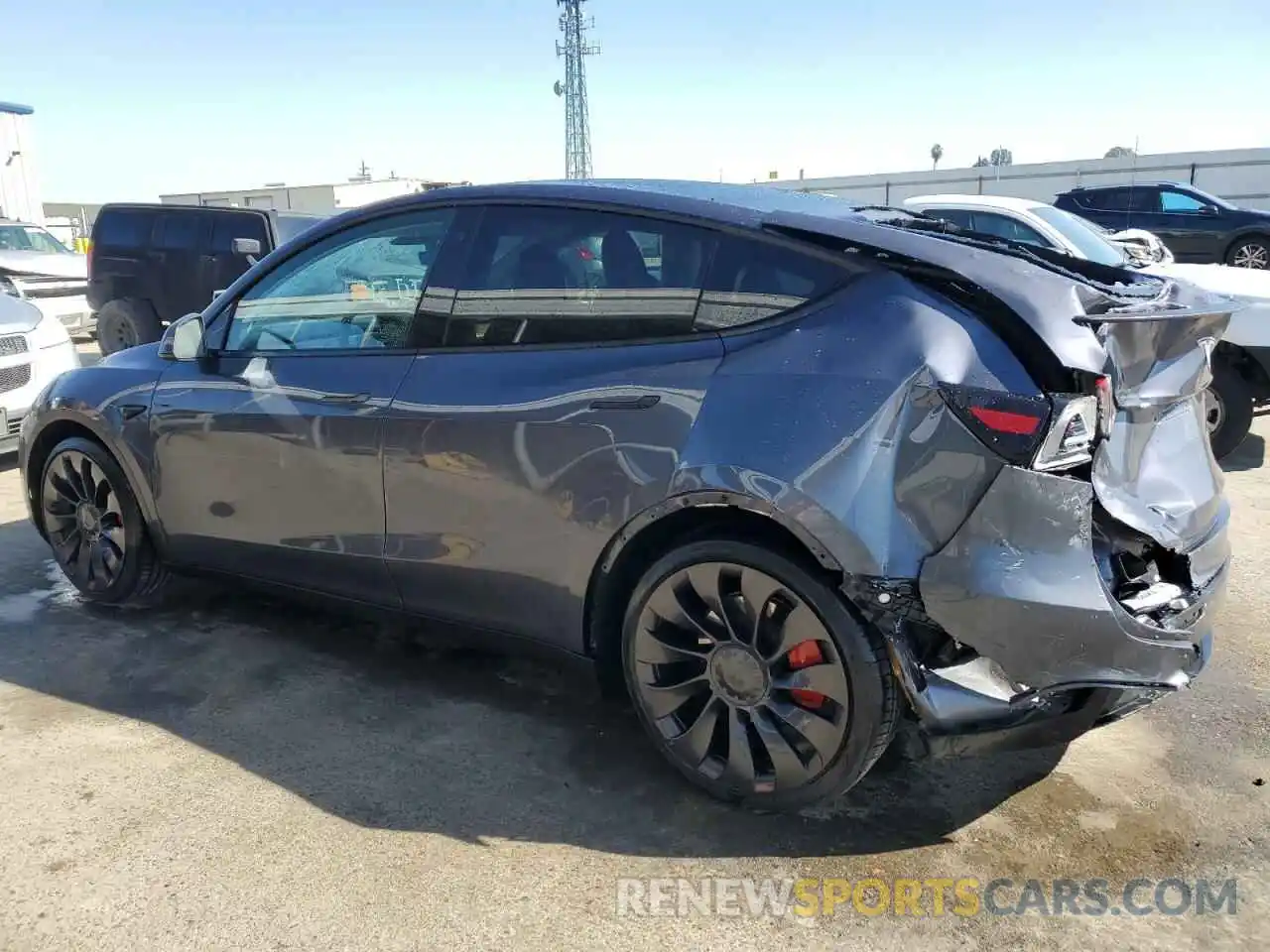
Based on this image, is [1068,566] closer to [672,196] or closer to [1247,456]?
[672,196]

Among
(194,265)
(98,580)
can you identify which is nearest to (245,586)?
(98,580)

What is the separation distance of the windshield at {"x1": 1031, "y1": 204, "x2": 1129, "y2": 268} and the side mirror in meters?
6.49

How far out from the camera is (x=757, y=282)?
Answer: 2.72 metres

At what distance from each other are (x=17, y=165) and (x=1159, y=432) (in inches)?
1402

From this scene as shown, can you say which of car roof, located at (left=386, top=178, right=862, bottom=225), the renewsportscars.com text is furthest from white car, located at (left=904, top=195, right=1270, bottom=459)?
the renewsportscars.com text

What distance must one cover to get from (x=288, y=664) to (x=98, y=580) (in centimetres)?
112

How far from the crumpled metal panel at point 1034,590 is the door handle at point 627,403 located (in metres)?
0.86

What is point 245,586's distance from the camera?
3922 mm

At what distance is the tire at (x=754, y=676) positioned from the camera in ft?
8.32

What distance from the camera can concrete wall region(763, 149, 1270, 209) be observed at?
2439 cm

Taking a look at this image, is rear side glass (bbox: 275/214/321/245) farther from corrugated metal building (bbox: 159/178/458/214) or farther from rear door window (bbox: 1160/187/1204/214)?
corrugated metal building (bbox: 159/178/458/214)

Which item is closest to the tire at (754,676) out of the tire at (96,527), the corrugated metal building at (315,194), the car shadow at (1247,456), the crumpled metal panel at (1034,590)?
the crumpled metal panel at (1034,590)

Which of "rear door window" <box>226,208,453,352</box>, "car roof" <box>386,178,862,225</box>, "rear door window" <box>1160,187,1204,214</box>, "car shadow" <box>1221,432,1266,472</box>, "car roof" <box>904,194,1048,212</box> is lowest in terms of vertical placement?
"car shadow" <box>1221,432,1266,472</box>

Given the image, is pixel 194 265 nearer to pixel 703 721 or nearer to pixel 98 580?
pixel 98 580
